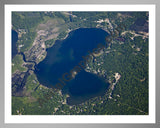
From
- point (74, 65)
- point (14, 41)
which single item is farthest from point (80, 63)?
point (14, 41)

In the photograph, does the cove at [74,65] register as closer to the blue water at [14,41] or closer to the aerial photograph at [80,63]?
the aerial photograph at [80,63]

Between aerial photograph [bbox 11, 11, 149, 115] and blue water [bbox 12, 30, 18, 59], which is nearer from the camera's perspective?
aerial photograph [bbox 11, 11, 149, 115]

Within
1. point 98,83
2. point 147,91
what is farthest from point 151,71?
point 98,83

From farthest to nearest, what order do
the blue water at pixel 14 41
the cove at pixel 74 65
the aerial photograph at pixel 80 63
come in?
the blue water at pixel 14 41 → the cove at pixel 74 65 → the aerial photograph at pixel 80 63

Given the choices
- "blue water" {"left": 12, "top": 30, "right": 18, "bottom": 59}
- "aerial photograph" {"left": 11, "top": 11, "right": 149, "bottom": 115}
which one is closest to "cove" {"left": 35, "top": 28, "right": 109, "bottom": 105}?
"aerial photograph" {"left": 11, "top": 11, "right": 149, "bottom": 115}

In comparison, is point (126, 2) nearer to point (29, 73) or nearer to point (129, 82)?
point (129, 82)

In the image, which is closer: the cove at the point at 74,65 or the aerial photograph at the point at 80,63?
the aerial photograph at the point at 80,63

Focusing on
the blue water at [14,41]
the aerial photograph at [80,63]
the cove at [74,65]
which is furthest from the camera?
the blue water at [14,41]

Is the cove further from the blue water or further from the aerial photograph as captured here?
the blue water

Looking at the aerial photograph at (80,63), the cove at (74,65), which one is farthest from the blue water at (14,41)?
the cove at (74,65)

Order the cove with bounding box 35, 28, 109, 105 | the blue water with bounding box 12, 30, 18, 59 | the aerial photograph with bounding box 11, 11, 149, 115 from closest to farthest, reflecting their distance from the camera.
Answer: the aerial photograph with bounding box 11, 11, 149, 115 < the cove with bounding box 35, 28, 109, 105 < the blue water with bounding box 12, 30, 18, 59
